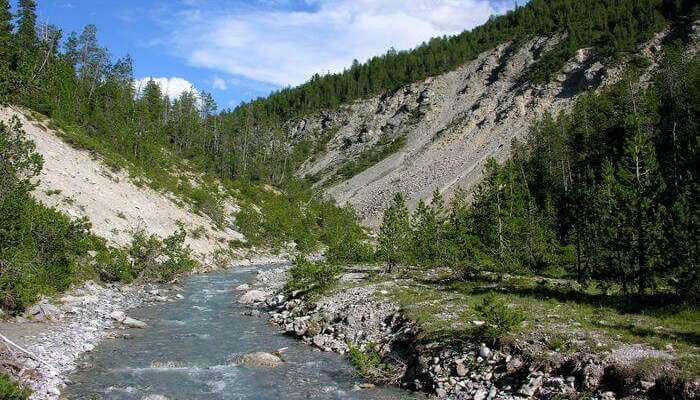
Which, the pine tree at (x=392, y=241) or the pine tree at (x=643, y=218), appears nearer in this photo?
the pine tree at (x=643, y=218)

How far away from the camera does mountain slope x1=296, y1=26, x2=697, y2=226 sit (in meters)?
103

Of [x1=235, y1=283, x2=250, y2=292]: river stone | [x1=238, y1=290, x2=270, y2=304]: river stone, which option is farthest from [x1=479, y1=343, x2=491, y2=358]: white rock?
[x1=235, y1=283, x2=250, y2=292]: river stone

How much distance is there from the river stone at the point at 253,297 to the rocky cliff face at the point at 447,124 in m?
62.9

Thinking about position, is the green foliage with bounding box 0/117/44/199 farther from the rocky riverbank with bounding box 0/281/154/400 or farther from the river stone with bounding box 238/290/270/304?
the river stone with bounding box 238/290/270/304

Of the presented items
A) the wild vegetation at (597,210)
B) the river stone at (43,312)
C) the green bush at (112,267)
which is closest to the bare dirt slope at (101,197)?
the green bush at (112,267)

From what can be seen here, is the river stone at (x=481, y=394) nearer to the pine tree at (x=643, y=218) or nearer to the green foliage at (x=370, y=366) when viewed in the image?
the green foliage at (x=370, y=366)

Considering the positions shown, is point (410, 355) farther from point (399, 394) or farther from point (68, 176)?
point (68, 176)

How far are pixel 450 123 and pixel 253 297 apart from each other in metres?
100.0

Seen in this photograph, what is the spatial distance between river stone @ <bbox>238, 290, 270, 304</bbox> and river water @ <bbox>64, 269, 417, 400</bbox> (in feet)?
19.0

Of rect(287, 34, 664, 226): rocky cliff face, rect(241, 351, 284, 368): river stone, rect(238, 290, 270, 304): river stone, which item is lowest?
rect(238, 290, 270, 304): river stone

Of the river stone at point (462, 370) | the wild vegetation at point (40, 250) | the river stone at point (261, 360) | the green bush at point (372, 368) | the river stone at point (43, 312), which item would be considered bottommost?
the river stone at point (261, 360)

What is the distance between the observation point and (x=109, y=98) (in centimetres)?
8012

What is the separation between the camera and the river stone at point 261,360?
1956 cm

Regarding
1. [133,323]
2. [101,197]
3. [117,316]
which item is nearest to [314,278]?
[133,323]
